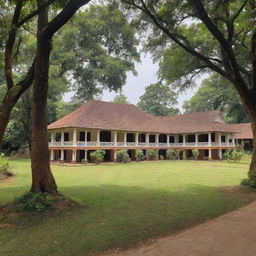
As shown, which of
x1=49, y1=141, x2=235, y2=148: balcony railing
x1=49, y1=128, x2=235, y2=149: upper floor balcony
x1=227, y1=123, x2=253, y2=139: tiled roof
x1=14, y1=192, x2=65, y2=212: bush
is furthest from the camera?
x1=227, y1=123, x2=253, y2=139: tiled roof

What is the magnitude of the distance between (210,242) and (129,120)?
25838 mm

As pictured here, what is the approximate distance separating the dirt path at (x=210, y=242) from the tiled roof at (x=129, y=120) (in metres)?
19.9

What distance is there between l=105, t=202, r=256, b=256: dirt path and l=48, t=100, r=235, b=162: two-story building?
1975cm

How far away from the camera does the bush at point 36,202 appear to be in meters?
7.10

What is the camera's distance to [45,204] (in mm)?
7305

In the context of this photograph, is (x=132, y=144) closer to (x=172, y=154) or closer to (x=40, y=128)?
(x=172, y=154)

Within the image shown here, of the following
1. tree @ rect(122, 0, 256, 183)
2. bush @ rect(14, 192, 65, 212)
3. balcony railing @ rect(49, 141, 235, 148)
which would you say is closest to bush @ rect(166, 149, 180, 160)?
balcony railing @ rect(49, 141, 235, 148)

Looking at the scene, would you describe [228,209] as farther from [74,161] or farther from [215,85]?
[215,85]

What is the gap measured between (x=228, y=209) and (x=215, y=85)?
46590mm

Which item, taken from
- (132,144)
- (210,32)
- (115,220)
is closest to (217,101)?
(132,144)

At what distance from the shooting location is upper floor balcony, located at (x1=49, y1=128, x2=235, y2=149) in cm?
2614

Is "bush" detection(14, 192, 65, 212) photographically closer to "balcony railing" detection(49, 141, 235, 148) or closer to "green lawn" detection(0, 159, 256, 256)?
"green lawn" detection(0, 159, 256, 256)

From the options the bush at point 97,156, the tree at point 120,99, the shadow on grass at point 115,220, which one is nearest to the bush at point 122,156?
the bush at point 97,156

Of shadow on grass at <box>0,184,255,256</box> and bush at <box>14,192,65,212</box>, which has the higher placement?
bush at <box>14,192,65,212</box>
